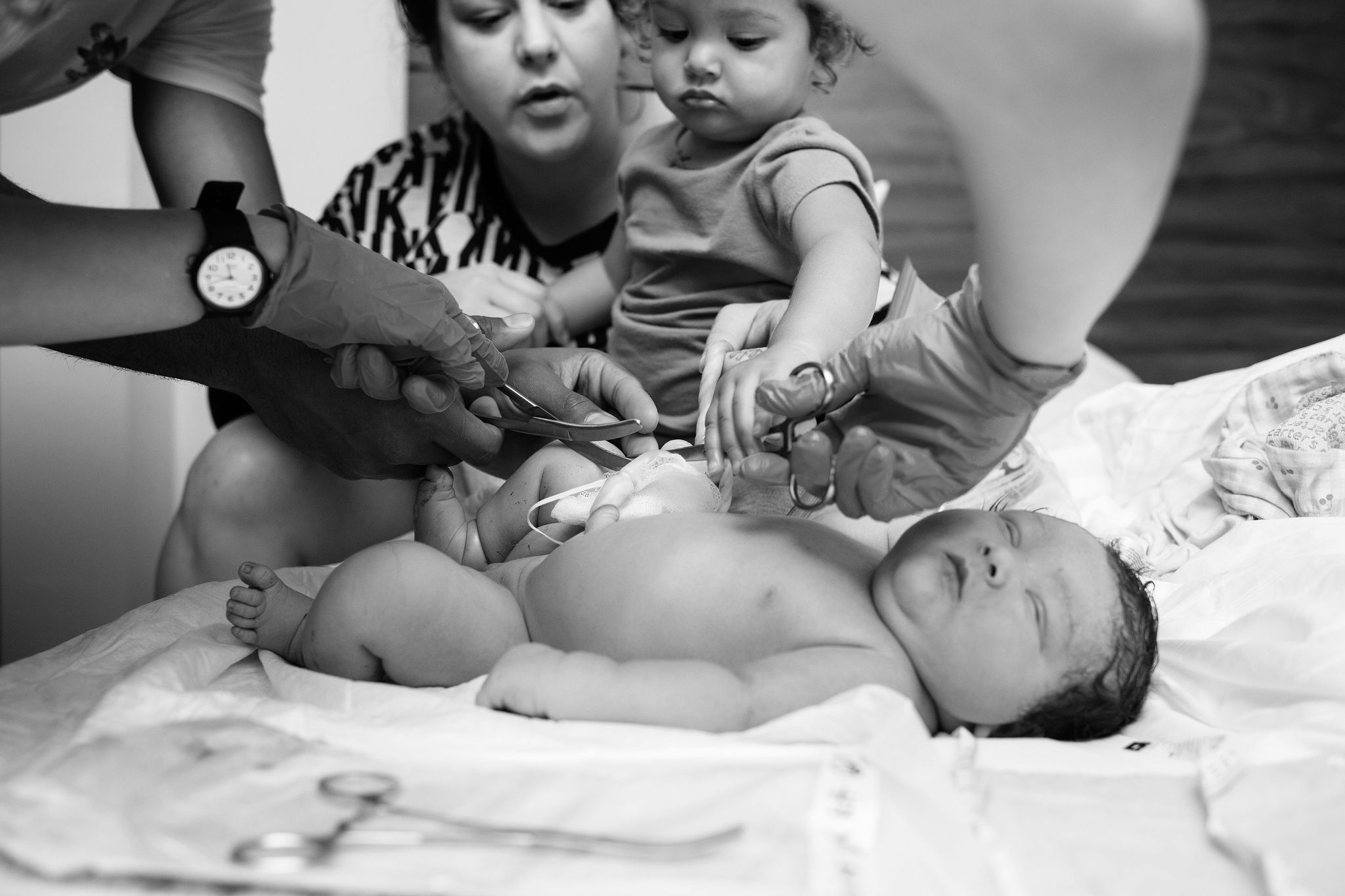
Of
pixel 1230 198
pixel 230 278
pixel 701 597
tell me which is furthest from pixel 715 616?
pixel 1230 198

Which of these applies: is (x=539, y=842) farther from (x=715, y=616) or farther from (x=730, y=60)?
(x=730, y=60)

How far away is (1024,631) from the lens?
904mm

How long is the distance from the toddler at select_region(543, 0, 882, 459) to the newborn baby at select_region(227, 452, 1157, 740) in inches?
8.5

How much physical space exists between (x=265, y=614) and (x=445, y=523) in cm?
26

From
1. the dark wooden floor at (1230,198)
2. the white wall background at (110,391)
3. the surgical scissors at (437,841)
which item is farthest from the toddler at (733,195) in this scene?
the dark wooden floor at (1230,198)

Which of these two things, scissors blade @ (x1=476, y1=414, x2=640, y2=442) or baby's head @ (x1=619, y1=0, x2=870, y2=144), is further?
baby's head @ (x1=619, y1=0, x2=870, y2=144)

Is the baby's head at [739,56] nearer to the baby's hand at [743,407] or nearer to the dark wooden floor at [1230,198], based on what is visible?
the baby's hand at [743,407]

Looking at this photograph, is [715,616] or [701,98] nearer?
[715,616]

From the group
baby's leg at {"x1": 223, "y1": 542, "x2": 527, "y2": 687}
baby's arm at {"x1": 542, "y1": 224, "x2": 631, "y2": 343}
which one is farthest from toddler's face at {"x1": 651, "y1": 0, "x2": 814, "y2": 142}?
baby's leg at {"x1": 223, "y1": 542, "x2": 527, "y2": 687}

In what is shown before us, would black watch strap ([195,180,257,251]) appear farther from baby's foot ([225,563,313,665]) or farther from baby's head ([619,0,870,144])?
baby's head ([619,0,870,144])

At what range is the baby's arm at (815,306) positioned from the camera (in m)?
0.94

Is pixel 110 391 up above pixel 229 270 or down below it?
below

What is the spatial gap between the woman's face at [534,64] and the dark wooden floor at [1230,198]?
1.16 meters

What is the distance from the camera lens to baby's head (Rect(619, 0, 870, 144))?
4.17ft
